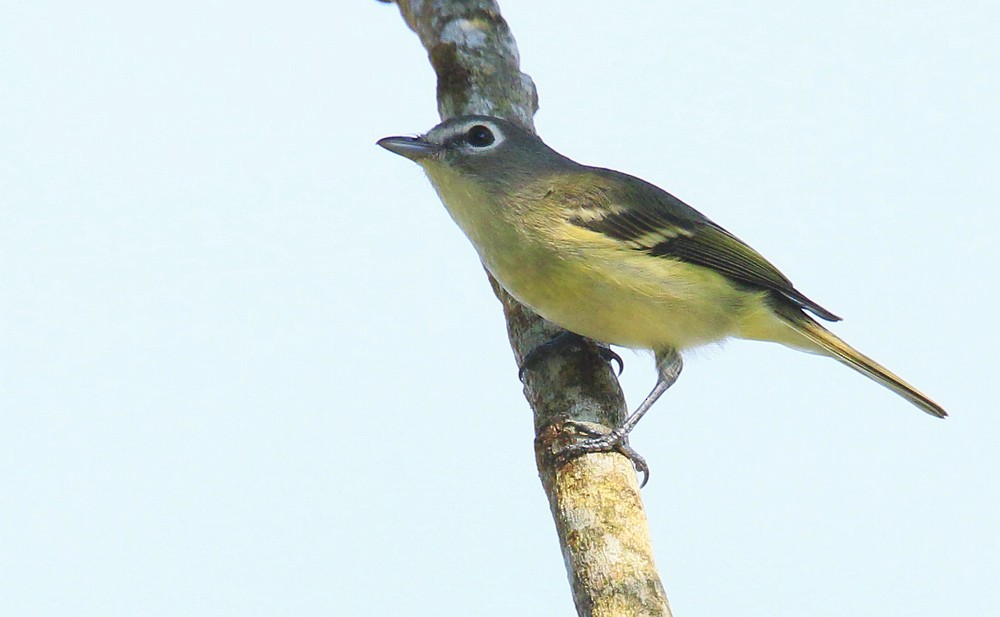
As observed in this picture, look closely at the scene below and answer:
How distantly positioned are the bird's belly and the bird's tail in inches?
10.1

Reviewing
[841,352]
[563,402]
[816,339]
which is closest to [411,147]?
[563,402]

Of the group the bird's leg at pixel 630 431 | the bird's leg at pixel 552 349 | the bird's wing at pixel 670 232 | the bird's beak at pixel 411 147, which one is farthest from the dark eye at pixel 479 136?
the bird's leg at pixel 630 431

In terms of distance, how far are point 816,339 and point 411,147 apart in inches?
80.5

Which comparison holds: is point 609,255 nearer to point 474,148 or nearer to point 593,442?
point 474,148

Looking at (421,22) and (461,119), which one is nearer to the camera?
(461,119)

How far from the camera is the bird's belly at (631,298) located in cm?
428

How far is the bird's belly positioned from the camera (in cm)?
428

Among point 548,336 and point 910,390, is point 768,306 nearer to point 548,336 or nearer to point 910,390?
point 910,390

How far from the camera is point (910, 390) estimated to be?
4.84 metres

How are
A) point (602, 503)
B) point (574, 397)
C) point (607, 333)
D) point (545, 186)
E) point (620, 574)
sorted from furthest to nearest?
point (545, 186)
point (607, 333)
point (574, 397)
point (602, 503)
point (620, 574)

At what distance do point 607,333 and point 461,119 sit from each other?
1080mm

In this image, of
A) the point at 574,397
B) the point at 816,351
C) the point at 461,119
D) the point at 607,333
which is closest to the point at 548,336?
the point at 607,333

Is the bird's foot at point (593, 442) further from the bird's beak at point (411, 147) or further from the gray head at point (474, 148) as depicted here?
the bird's beak at point (411, 147)

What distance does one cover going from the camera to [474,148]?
4.59 metres
